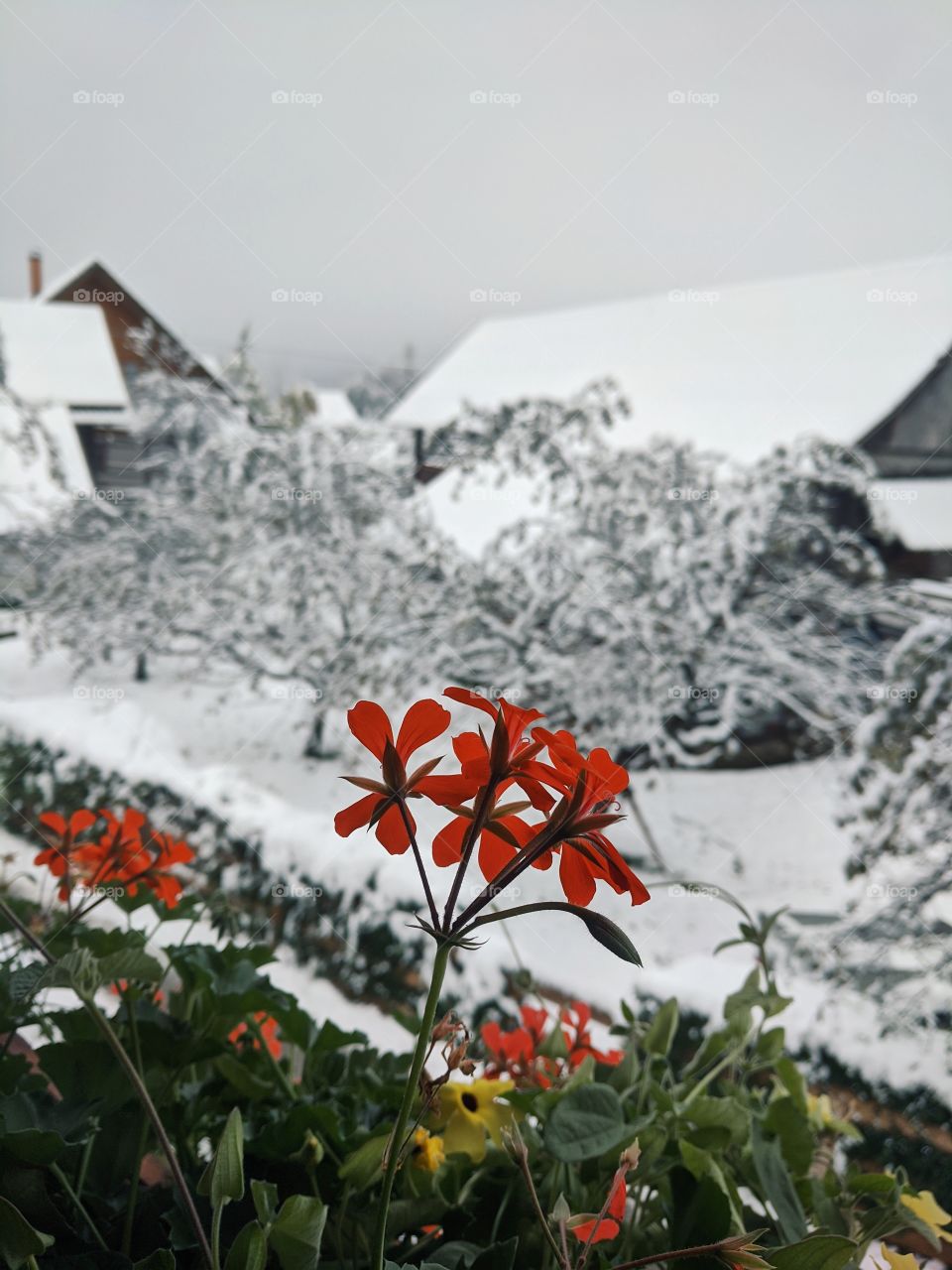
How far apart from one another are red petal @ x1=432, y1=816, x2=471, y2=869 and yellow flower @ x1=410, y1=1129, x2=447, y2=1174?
16 centimetres

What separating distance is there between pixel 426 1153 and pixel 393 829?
20 cm

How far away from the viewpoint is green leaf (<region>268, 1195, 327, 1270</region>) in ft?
1.03

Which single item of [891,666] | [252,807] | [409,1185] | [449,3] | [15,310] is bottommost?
[252,807]

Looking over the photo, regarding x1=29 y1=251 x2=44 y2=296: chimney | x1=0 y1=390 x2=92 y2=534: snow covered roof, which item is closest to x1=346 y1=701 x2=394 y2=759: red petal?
x1=0 y1=390 x2=92 y2=534: snow covered roof

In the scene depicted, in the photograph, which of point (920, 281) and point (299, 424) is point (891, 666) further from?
point (299, 424)

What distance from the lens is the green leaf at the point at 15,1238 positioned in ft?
1.06

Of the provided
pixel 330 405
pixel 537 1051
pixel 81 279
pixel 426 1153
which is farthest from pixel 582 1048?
pixel 81 279

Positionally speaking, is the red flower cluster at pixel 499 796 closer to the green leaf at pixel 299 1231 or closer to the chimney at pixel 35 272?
the green leaf at pixel 299 1231

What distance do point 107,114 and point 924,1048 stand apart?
8.46ft

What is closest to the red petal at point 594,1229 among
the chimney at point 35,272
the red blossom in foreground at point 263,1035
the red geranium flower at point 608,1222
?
the red geranium flower at point 608,1222

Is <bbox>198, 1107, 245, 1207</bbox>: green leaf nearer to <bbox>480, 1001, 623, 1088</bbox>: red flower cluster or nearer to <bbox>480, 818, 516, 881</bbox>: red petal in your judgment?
<bbox>480, 818, 516, 881</bbox>: red petal

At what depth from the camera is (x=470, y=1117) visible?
0.46 metres

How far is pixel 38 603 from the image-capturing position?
7.59 ft

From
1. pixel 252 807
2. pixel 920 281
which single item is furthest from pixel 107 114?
pixel 920 281
